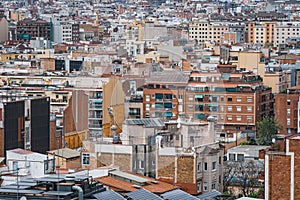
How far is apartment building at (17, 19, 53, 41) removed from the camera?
4328 centimetres

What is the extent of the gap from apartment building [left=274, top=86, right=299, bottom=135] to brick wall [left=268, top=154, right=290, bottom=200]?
36.9 ft

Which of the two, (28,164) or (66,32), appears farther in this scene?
(66,32)

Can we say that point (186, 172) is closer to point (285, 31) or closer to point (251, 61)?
point (251, 61)

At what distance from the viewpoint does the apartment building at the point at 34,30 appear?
43281 millimetres

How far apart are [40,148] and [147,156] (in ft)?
14.1

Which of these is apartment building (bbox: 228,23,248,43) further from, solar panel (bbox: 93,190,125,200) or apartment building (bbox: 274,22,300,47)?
solar panel (bbox: 93,190,125,200)

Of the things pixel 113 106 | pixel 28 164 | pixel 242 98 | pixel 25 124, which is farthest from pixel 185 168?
pixel 242 98

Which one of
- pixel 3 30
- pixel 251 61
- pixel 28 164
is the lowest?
pixel 3 30

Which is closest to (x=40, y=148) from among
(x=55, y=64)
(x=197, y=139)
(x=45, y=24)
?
(x=197, y=139)

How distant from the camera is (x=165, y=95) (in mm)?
13930

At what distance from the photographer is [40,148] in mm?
13055

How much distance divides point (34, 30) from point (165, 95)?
30.3 meters

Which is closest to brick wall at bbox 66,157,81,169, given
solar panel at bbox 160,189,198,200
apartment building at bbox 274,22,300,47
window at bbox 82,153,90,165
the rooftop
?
window at bbox 82,153,90,165

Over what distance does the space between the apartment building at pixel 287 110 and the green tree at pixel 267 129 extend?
34cm
